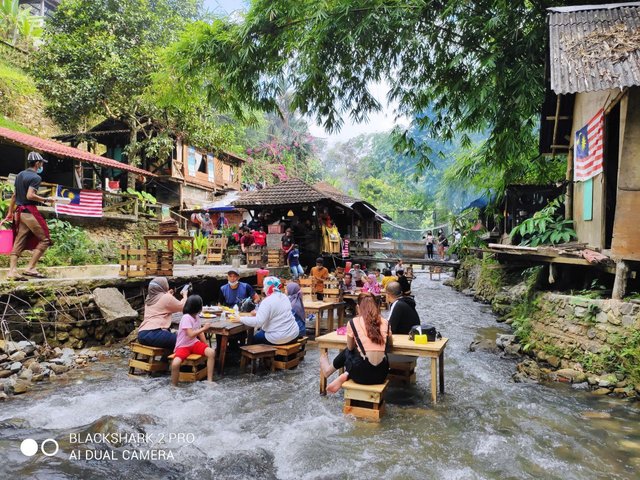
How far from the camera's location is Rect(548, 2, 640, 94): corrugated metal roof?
604cm

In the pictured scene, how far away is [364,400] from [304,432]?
2.61 feet

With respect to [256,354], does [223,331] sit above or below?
above

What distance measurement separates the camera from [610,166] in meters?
8.25

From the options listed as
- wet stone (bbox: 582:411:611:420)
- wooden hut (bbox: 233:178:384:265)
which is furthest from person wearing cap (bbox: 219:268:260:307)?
wooden hut (bbox: 233:178:384:265)

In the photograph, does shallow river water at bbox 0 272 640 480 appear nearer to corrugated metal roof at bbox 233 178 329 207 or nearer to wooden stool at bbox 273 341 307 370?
wooden stool at bbox 273 341 307 370

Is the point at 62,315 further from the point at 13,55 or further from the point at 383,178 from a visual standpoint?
the point at 383,178

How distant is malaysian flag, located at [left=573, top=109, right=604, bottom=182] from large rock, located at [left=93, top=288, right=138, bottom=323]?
9.81m

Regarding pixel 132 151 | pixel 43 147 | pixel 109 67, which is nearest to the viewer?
pixel 43 147

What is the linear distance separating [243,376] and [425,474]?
12.4 ft

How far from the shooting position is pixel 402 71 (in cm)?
1002

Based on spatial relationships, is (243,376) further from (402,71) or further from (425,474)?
(402,71)

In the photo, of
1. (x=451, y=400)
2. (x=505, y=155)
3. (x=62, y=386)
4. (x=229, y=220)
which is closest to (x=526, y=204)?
(x=505, y=155)

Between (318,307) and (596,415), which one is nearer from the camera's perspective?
(596,415)

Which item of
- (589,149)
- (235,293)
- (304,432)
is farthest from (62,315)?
(589,149)
